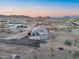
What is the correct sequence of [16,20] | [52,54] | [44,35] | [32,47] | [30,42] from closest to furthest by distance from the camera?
[52,54]
[32,47]
[30,42]
[44,35]
[16,20]

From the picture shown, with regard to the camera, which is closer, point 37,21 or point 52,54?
point 52,54

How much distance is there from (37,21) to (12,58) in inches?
625

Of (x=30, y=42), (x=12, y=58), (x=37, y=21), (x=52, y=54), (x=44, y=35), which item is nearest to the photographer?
(x=12, y=58)

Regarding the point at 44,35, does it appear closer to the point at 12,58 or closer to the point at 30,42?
the point at 30,42

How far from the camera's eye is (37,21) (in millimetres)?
21781

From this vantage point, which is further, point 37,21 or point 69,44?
point 37,21

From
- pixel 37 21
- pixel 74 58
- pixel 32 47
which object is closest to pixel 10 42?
pixel 32 47

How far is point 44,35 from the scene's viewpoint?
37.1 feet

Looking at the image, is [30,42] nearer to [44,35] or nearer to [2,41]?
Result: [2,41]

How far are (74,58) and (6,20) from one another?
20.0 meters

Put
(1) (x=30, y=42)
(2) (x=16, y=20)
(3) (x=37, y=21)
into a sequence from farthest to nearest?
(2) (x=16, y=20) → (3) (x=37, y=21) → (1) (x=30, y=42)

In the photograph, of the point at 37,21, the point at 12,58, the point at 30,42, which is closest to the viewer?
the point at 12,58

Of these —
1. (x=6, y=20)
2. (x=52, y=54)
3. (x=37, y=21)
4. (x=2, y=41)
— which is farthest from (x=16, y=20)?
(x=52, y=54)

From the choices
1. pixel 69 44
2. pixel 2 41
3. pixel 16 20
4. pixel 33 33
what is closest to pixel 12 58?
pixel 2 41
